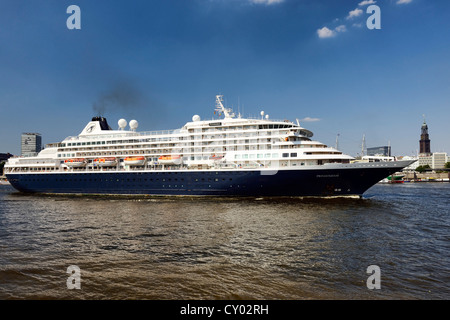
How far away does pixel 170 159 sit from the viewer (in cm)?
3550

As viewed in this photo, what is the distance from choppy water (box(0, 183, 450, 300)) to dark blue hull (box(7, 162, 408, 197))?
7.53m

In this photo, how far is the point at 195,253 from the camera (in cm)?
1210

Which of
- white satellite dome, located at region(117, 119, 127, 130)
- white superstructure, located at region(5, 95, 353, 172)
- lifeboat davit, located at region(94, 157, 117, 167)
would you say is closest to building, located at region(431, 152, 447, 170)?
white superstructure, located at region(5, 95, 353, 172)

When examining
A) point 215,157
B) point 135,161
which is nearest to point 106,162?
point 135,161

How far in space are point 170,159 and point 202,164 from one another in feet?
14.2

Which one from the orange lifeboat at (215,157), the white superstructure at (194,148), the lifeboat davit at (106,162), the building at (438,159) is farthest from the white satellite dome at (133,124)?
the building at (438,159)

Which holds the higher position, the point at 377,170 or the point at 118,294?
the point at 377,170

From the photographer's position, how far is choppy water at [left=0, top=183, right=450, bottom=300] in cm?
859

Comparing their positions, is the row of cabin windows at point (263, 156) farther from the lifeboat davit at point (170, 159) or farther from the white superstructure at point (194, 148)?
the lifeboat davit at point (170, 159)

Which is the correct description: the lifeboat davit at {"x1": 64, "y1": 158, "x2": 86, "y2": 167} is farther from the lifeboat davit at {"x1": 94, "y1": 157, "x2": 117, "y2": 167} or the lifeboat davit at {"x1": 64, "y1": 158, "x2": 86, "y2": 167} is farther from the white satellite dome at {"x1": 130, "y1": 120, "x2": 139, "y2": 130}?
the white satellite dome at {"x1": 130, "y1": 120, "x2": 139, "y2": 130}

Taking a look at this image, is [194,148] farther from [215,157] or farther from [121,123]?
[121,123]
